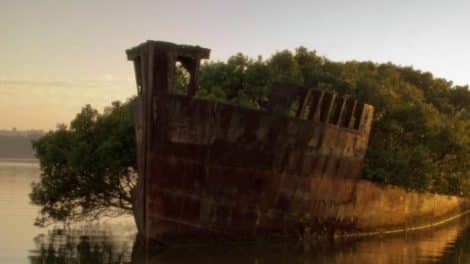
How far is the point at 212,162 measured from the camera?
647 inches

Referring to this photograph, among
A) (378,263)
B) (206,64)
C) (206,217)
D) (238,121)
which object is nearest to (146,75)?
(238,121)

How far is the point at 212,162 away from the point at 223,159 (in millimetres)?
271

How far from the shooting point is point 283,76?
73.8 feet

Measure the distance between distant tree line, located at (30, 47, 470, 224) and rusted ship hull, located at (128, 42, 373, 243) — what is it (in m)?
3.12

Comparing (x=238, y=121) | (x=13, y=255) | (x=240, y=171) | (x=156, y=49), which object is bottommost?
(x=13, y=255)

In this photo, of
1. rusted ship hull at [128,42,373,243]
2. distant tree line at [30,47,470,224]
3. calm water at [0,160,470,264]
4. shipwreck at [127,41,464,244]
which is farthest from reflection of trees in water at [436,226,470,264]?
rusted ship hull at [128,42,373,243]

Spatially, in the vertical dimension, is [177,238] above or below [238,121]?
below

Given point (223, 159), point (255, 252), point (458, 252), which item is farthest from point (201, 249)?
point (458, 252)

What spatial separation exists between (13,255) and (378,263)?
8095 millimetres

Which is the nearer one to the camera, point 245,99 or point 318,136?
point 318,136

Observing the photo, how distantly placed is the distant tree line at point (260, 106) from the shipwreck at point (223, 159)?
8.97 ft

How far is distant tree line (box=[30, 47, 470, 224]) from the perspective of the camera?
2036cm

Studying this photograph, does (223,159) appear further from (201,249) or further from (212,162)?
(201,249)

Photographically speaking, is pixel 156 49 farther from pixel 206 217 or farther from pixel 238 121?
pixel 206 217
